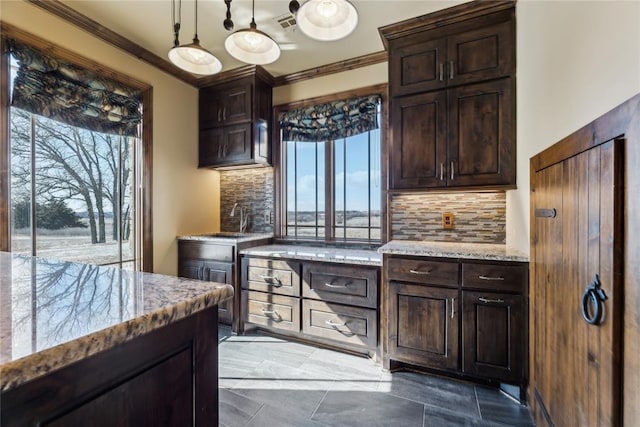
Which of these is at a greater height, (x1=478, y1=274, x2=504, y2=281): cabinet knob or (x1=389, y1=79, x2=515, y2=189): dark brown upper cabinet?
(x1=389, y1=79, x2=515, y2=189): dark brown upper cabinet

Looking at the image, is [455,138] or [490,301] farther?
[455,138]

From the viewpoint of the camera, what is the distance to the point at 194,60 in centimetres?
204

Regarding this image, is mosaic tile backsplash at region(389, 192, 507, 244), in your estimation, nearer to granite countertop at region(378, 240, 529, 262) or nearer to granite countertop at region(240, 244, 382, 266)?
granite countertop at region(378, 240, 529, 262)

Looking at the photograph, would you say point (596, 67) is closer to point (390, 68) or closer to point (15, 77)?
point (390, 68)

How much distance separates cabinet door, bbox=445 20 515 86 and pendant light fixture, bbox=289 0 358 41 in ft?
3.93

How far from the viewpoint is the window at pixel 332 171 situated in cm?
306

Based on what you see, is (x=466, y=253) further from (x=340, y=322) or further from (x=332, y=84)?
(x=332, y=84)

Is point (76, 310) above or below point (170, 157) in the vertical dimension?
below

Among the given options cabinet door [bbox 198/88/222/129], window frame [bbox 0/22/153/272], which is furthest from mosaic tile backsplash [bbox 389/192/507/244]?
window frame [bbox 0/22/153/272]

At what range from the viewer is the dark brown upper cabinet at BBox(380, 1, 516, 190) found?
223cm

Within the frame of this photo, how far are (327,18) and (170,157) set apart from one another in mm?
2413

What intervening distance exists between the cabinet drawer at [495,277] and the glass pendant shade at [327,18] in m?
1.71

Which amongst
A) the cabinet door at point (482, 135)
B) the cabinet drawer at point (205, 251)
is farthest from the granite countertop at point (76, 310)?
the cabinet door at point (482, 135)

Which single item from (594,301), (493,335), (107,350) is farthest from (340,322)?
(107,350)
